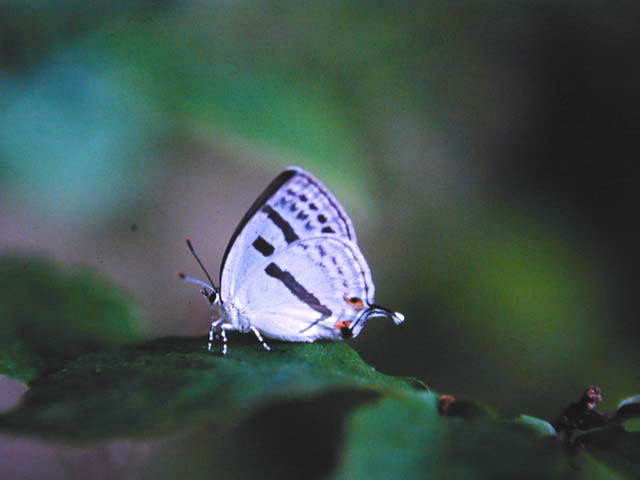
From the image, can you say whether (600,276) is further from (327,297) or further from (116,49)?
(116,49)

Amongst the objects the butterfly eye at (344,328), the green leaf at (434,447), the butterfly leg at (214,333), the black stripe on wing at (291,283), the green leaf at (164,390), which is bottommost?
the butterfly leg at (214,333)

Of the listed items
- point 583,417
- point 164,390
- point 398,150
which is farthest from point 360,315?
point 398,150

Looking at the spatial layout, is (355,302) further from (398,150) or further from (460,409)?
(398,150)

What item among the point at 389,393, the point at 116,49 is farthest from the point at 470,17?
the point at 389,393

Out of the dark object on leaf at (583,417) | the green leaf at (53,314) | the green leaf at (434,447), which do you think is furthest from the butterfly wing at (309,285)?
the green leaf at (434,447)

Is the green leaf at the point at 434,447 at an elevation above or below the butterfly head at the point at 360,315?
above

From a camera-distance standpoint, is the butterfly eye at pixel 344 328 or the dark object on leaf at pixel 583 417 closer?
the dark object on leaf at pixel 583 417

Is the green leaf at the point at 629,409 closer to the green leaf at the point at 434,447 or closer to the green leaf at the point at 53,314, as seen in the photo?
the green leaf at the point at 434,447

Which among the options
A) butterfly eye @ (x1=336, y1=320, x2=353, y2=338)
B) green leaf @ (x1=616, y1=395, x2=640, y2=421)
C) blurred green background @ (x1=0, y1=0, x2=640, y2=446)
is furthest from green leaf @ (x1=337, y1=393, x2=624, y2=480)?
blurred green background @ (x1=0, y1=0, x2=640, y2=446)

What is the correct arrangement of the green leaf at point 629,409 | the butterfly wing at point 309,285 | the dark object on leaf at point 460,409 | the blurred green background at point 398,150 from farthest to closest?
1. the blurred green background at point 398,150
2. the butterfly wing at point 309,285
3. the green leaf at point 629,409
4. the dark object on leaf at point 460,409
